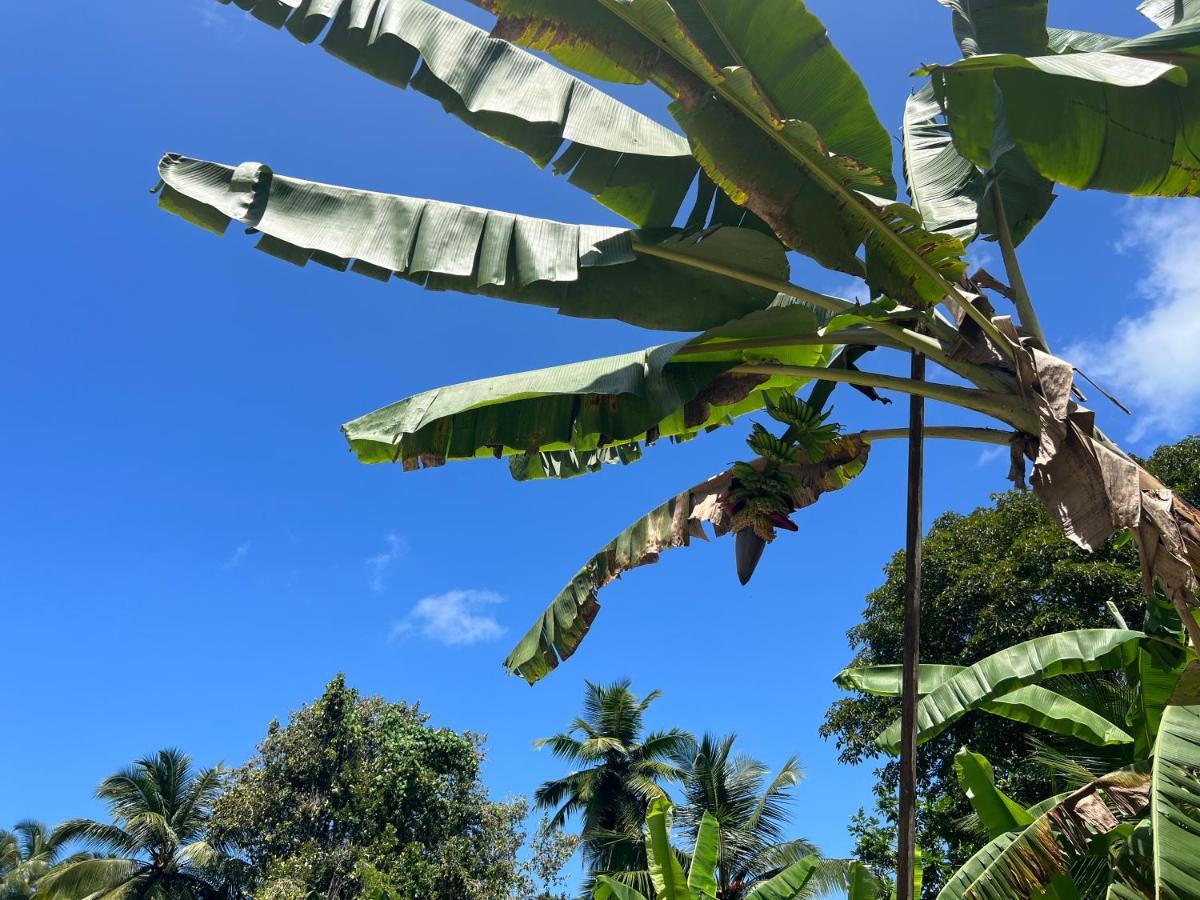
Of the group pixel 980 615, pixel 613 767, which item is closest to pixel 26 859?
pixel 613 767

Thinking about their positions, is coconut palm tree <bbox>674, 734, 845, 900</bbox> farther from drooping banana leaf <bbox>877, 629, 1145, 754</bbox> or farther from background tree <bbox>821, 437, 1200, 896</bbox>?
drooping banana leaf <bbox>877, 629, 1145, 754</bbox>

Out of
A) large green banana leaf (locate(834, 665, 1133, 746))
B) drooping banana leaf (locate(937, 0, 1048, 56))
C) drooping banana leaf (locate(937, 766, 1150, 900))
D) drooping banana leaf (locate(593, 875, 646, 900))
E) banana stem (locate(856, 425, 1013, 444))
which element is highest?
drooping banana leaf (locate(937, 0, 1048, 56))

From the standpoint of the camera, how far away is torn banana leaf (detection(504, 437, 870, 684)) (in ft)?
15.7

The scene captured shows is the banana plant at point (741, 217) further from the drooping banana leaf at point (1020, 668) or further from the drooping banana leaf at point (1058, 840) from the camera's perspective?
the drooping banana leaf at point (1020, 668)

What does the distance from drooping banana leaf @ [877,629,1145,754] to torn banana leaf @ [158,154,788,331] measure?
3.40 metres

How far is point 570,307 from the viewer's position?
14.0ft

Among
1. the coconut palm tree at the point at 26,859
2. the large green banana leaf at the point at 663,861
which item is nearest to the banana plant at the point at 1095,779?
the large green banana leaf at the point at 663,861

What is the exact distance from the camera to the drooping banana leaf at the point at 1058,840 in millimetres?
4570

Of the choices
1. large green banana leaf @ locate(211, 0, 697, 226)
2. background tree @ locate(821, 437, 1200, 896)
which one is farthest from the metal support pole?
background tree @ locate(821, 437, 1200, 896)

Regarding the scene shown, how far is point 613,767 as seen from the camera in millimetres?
21781

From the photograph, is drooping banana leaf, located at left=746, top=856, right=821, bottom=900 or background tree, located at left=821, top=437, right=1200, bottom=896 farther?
background tree, located at left=821, top=437, right=1200, bottom=896

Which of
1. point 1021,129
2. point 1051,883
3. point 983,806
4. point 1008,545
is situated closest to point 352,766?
point 1008,545

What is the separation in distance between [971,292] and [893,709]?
10.9 meters

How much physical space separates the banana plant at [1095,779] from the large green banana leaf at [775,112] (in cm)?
218
